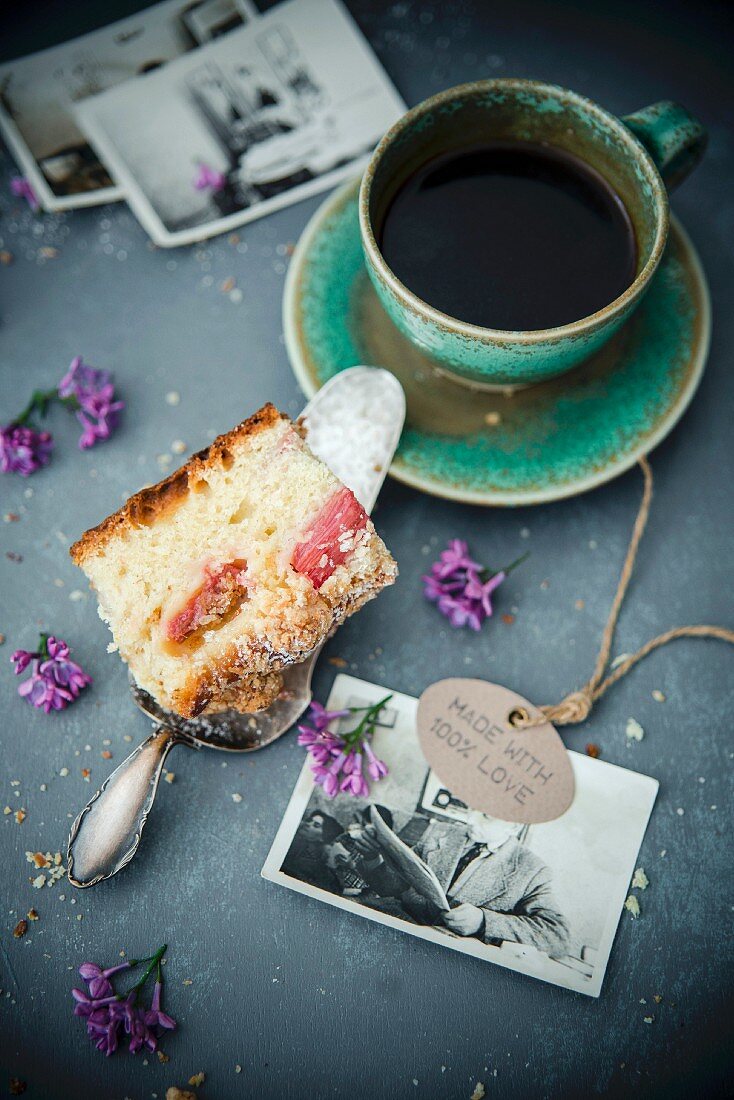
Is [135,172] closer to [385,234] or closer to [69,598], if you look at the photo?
[385,234]

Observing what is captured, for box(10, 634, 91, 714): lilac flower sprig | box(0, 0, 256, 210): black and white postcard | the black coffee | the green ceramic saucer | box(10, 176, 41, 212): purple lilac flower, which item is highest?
box(0, 0, 256, 210): black and white postcard

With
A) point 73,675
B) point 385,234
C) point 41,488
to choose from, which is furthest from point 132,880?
point 385,234

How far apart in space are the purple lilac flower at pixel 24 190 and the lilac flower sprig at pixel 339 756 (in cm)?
116

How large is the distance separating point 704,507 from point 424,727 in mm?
681

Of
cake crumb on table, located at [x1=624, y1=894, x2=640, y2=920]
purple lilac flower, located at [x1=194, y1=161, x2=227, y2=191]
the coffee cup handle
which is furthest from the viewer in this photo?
purple lilac flower, located at [x1=194, y1=161, x2=227, y2=191]

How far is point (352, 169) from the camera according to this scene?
5.62ft

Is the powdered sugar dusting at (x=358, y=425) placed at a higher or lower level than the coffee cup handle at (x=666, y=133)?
lower

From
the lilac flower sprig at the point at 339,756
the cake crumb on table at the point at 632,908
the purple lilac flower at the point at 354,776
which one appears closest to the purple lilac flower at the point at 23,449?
the lilac flower sprig at the point at 339,756

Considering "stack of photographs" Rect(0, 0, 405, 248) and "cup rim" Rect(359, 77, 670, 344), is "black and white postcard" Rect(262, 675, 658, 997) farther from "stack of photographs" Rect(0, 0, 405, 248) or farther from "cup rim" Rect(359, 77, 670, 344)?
"stack of photographs" Rect(0, 0, 405, 248)

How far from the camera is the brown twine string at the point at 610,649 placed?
1.48 m

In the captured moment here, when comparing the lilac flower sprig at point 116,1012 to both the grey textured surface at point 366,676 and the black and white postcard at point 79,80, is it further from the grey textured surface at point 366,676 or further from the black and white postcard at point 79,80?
the black and white postcard at point 79,80

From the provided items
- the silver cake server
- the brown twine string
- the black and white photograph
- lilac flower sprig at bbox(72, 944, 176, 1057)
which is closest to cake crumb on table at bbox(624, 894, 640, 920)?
the brown twine string

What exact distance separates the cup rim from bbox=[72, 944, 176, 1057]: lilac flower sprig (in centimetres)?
113

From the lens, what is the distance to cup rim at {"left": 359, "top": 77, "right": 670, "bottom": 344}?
1229 millimetres
